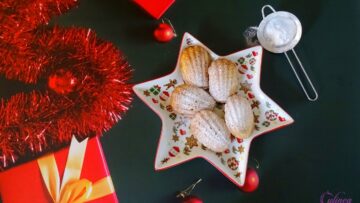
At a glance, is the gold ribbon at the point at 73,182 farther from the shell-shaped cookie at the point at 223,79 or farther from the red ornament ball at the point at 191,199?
the shell-shaped cookie at the point at 223,79

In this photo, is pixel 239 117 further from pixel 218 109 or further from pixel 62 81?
pixel 62 81

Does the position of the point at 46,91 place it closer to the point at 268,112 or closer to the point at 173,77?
the point at 173,77

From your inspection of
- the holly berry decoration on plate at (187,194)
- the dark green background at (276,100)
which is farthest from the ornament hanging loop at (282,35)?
the holly berry decoration on plate at (187,194)

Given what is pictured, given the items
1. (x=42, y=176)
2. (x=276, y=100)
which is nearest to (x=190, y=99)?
(x=276, y=100)

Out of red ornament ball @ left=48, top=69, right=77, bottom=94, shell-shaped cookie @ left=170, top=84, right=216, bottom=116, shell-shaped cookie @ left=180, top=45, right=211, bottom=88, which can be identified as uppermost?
red ornament ball @ left=48, top=69, right=77, bottom=94

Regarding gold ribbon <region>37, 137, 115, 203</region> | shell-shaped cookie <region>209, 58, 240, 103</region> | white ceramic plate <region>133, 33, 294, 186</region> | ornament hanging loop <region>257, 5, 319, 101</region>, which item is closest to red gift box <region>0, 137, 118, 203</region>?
gold ribbon <region>37, 137, 115, 203</region>

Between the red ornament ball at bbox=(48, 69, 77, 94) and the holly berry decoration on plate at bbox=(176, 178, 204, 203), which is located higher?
the red ornament ball at bbox=(48, 69, 77, 94)

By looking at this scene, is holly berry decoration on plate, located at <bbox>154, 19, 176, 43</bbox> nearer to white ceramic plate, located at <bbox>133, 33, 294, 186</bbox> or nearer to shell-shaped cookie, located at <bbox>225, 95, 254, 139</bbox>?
white ceramic plate, located at <bbox>133, 33, 294, 186</bbox>

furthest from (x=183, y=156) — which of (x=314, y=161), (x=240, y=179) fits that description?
(x=314, y=161)
